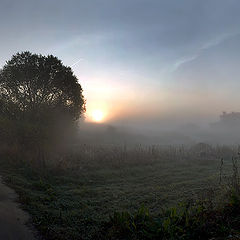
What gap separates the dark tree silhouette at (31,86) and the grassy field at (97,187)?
237 inches

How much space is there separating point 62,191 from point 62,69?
1505 centimetres

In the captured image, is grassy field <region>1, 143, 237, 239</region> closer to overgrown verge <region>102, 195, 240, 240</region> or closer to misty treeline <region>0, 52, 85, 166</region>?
overgrown verge <region>102, 195, 240, 240</region>

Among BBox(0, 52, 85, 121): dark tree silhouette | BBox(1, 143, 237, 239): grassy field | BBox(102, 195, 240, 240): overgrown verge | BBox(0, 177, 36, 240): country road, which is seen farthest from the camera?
BBox(0, 52, 85, 121): dark tree silhouette

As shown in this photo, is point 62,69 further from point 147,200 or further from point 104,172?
point 147,200

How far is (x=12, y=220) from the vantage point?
6.99m

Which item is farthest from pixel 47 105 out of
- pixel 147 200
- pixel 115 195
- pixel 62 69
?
pixel 147 200

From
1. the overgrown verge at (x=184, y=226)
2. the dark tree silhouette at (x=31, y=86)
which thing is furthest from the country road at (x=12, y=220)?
the dark tree silhouette at (x=31, y=86)

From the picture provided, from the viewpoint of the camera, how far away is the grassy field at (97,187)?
7773 mm

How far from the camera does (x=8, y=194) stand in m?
9.38

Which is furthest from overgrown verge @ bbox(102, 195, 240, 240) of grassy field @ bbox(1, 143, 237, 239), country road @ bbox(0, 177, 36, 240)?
country road @ bbox(0, 177, 36, 240)

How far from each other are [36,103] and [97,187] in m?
12.4

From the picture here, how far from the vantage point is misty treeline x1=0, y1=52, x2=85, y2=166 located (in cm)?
1828

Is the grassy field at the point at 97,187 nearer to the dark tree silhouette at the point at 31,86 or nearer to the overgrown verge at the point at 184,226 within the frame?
the overgrown verge at the point at 184,226

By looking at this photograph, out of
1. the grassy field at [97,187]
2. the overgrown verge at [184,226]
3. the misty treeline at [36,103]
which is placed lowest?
the grassy field at [97,187]
